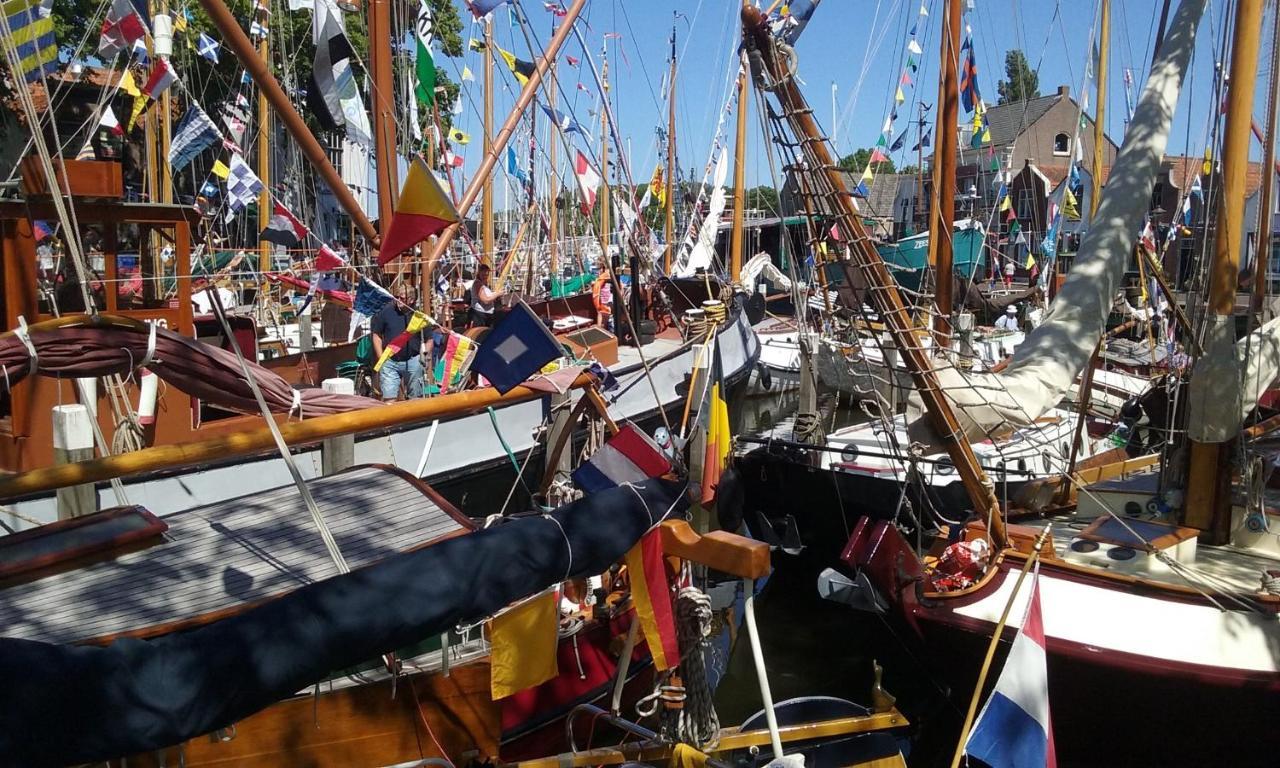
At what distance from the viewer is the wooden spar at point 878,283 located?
5.94 meters

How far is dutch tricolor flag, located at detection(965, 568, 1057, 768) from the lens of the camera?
14.0ft

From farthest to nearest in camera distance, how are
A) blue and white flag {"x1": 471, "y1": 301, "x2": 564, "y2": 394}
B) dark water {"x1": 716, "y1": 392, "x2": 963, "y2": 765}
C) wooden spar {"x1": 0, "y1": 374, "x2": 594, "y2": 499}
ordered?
1. dark water {"x1": 716, "y1": 392, "x2": 963, "y2": 765}
2. blue and white flag {"x1": 471, "y1": 301, "x2": 564, "y2": 394}
3. wooden spar {"x1": 0, "y1": 374, "x2": 594, "y2": 499}

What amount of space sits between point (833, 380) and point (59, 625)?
1079 centimetres

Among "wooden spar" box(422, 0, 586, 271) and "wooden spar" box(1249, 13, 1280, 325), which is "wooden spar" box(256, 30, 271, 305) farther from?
"wooden spar" box(1249, 13, 1280, 325)

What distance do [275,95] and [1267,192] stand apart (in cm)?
743

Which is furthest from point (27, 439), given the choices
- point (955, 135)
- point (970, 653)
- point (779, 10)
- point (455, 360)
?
point (955, 135)

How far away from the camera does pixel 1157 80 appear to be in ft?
22.7

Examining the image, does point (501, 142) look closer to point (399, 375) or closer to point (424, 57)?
point (424, 57)

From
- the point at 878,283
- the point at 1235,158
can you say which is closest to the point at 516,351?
the point at 878,283

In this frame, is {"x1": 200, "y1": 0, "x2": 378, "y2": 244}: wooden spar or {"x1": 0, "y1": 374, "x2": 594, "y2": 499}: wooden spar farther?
{"x1": 200, "y1": 0, "x2": 378, "y2": 244}: wooden spar

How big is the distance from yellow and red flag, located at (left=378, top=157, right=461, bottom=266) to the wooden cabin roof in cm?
136

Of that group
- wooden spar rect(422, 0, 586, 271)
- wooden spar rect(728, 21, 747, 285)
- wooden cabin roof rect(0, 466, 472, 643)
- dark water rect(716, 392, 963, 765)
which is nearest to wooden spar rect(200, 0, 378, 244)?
wooden spar rect(422, 0, 586, 271)

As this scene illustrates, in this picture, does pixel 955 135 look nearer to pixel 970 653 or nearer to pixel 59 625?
pixel 970 653

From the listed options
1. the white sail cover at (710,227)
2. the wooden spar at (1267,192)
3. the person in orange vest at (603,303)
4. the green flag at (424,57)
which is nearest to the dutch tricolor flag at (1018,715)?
the wooden spar at (1267,192)
